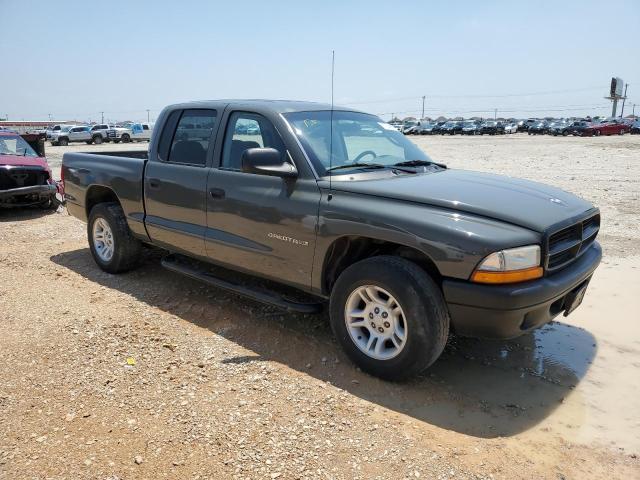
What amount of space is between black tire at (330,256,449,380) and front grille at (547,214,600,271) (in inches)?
30.0

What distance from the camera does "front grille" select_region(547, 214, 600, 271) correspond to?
3.25 m

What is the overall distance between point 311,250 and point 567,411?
199 cm

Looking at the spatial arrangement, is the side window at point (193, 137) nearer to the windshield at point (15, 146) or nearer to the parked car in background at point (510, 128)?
the windshield at point (15, 146)

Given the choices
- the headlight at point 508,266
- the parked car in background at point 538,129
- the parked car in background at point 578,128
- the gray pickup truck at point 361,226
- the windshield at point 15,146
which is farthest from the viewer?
the parked car in background at point 538,129

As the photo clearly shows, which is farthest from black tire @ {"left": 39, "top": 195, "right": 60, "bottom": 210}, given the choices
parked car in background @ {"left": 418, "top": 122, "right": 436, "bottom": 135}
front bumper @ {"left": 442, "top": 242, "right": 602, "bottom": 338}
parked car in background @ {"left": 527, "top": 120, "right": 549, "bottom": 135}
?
parked car in background @ {"left": 418, "top": 122, "right": 436, "bottom": 135}

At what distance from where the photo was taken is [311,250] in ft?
12.4

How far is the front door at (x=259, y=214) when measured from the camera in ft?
12.5

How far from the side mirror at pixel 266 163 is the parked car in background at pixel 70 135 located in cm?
4457

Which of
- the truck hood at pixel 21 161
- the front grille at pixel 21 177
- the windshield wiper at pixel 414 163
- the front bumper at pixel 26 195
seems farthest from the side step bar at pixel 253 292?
the truck hood at pixel 21 161

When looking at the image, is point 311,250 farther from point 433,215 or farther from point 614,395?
point 614,395

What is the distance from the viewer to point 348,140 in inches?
172

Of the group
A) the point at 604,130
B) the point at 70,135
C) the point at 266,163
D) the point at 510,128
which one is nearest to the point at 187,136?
the point at 266,163

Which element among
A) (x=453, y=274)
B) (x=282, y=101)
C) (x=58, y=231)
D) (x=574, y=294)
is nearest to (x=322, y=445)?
(x=453, y=274)

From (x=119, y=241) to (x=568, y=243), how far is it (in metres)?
4.45
